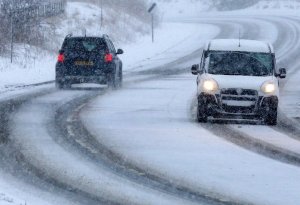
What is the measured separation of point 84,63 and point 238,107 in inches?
359

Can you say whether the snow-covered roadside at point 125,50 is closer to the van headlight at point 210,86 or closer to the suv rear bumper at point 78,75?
the suv rear bumper at point 78,75

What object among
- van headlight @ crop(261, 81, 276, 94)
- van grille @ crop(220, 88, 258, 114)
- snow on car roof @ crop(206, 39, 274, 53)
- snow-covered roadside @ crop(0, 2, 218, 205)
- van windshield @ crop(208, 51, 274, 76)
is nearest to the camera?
snow-covered roadside @ crop(0, 2, 218, 205)

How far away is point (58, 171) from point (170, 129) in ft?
17.1

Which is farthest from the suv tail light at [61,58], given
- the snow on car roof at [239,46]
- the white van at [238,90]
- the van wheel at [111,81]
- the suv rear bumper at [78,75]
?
the white van at [238,90]

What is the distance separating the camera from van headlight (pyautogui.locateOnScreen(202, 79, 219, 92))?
17733 millimetres

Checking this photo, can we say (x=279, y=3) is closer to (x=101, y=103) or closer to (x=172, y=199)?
(x=101, y=103)

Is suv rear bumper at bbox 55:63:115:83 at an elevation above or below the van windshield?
below

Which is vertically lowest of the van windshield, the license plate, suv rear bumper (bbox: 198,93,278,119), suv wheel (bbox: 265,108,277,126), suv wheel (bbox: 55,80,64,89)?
suv wheel (bbox: 55,80,64,89)

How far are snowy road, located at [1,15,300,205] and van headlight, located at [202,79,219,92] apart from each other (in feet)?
2.31

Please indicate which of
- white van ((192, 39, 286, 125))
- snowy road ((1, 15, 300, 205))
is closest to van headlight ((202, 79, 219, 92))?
white van ((192, 39, 286, 125))

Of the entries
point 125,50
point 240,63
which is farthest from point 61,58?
point 125,50

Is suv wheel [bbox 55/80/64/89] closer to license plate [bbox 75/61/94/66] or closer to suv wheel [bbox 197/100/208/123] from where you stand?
license plate [bbox 75/61/94/66]

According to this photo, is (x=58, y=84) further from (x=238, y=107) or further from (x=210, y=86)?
(x=238, y=107)

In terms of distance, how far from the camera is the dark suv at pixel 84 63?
26.0 m
